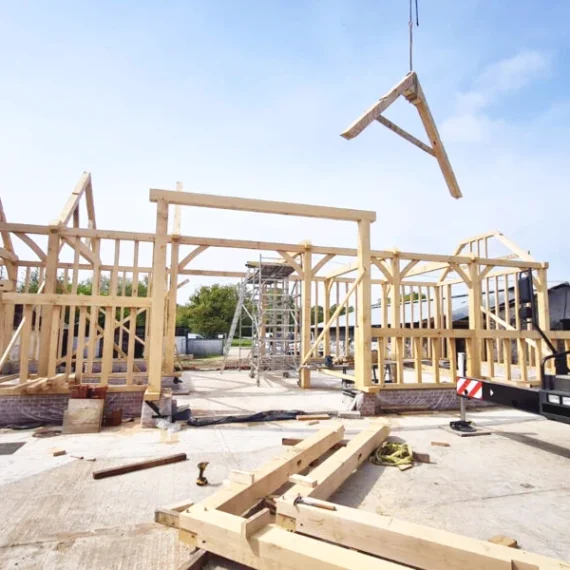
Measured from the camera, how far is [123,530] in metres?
2.69

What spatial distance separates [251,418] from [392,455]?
2457 millimetres

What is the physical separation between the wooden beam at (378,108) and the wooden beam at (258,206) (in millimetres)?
1507

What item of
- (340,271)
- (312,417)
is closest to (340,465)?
(312,417)

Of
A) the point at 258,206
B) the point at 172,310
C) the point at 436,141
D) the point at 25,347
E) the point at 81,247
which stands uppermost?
the point at 436,141

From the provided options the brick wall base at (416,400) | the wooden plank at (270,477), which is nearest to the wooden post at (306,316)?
the brick wall base at (416,400)

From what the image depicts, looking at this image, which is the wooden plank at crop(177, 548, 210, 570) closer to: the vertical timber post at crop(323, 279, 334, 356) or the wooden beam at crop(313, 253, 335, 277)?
the wooden beam at crop(313, 253, 335, 277)

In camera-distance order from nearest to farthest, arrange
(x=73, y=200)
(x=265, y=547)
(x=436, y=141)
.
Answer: (x=265, y=547) < (x=436, y=141) < (x=73, y=200)

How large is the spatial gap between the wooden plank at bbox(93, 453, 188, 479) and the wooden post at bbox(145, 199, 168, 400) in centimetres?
173

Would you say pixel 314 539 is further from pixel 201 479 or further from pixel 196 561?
pixel 201 479

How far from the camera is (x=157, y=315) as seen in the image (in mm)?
5875

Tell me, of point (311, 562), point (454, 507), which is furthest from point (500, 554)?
point (454, 507)

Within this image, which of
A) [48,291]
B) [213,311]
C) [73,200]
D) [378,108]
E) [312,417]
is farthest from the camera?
[213,311]

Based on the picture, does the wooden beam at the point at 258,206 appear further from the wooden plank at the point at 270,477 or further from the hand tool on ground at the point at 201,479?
the hand tool on ground at the point at 201,479

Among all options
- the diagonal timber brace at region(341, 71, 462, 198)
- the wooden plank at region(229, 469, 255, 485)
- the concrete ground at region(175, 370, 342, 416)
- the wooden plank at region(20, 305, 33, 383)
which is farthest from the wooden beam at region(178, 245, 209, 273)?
the wooden plank at region(229, 469, 255, 485)
